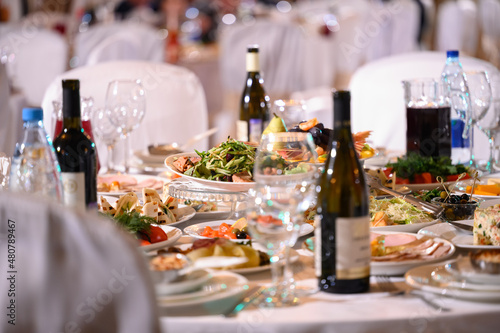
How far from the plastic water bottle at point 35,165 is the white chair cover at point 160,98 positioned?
1714mm

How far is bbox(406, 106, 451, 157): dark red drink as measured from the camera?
2203 millimetres

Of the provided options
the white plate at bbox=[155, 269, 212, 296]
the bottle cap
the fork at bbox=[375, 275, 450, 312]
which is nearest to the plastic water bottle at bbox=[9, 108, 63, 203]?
the bottle cap

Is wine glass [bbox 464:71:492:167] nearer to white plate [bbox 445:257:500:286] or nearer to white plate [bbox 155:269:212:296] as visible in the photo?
white plate [bbox 445:257:500:286]

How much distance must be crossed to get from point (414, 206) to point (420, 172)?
360 mm

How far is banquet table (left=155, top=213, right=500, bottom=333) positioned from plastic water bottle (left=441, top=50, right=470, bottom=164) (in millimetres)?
1165

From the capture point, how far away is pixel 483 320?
1067 millimetres

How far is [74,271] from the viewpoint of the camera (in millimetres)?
945

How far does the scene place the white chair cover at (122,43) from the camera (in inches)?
223

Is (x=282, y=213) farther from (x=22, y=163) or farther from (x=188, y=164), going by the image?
(x=188, y=164)

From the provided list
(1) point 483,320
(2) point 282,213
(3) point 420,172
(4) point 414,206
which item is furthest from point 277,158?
(3) point 420,172

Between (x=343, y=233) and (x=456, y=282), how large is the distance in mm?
179

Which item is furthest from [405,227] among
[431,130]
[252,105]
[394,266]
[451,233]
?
[252,105]

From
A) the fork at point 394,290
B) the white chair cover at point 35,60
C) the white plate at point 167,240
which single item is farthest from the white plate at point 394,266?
the white chair cover at point 35,60

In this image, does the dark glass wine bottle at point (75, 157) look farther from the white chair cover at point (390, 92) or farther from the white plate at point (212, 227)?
the white chair cover at point (390, 92)
